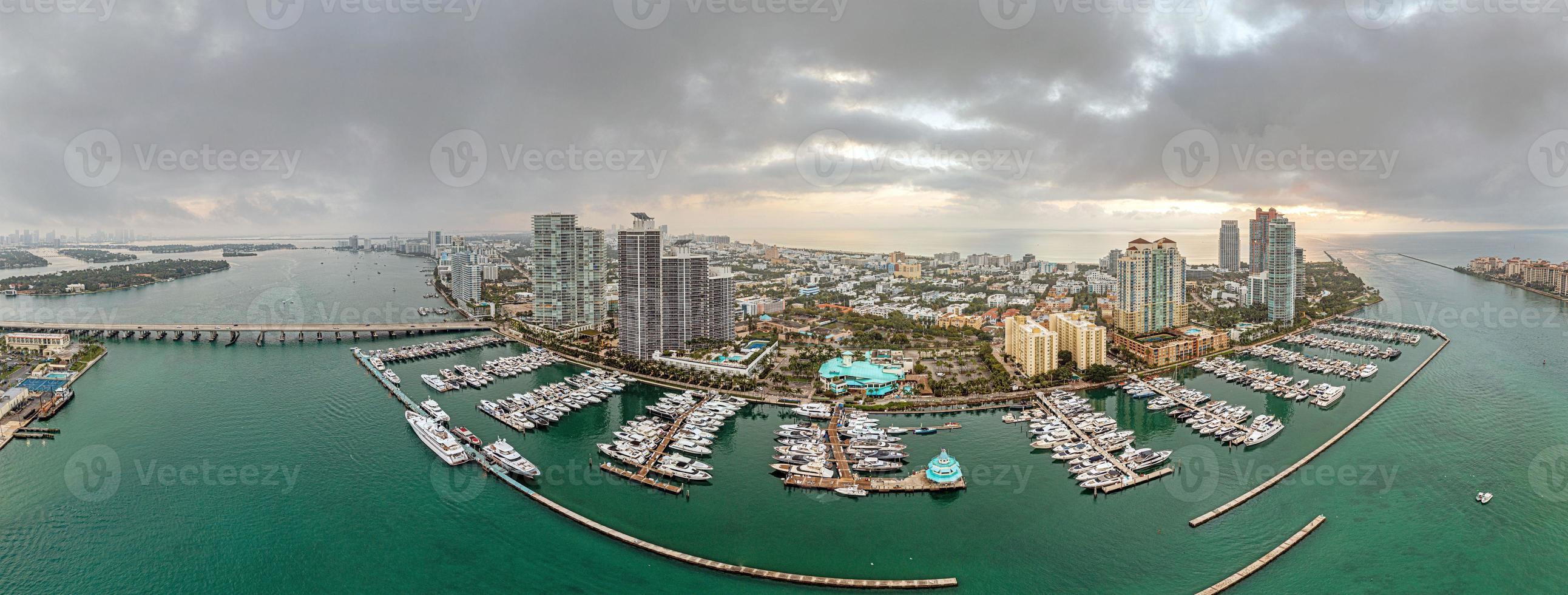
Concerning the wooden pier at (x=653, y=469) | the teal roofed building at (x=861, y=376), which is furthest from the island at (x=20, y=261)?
the teal roofed building at (x=861, y=376)

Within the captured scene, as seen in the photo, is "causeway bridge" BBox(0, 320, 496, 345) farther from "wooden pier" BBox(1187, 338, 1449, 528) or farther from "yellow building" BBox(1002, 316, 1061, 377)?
"wooden pier" BBox(1187, 338, 1449, 528)

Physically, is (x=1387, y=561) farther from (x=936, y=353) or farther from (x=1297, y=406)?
(x=936, y=353)

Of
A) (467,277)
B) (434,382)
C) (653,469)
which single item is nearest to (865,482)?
(653,469)

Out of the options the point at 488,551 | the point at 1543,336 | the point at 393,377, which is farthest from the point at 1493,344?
the point at 393,377

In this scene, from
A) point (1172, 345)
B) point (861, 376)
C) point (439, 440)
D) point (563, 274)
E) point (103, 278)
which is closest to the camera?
point (439, 440)

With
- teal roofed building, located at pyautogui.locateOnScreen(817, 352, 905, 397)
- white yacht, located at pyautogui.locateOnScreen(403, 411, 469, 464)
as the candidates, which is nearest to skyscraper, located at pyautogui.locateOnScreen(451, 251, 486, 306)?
white yacht, located at pyautogui.locateOnScreen(403, 411, 469, 464)

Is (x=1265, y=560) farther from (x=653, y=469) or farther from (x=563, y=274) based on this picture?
(x=563, y=274)
